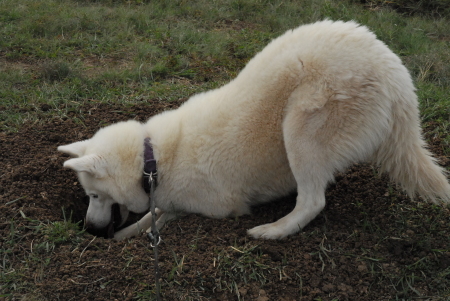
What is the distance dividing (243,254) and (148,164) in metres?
1.03

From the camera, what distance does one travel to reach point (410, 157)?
3762 mm

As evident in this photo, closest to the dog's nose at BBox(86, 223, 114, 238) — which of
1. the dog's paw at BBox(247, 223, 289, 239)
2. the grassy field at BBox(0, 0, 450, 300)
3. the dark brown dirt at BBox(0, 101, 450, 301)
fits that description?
the dark brown dirt at BBox(0, 101, 450, 301)

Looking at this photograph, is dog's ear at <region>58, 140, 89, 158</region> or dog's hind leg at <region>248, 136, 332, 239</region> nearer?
dog's hind leg at <region>248, 136, 332, 239</region>

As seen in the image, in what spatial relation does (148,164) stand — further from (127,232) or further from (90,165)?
(127,232)

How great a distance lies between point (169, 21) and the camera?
808cm

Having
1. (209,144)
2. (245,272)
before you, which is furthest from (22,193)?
(245,272)

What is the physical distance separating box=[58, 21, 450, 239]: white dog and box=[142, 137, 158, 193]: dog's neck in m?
0.05

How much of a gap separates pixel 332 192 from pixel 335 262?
3.24ft

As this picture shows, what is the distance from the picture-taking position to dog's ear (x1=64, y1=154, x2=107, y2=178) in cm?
374

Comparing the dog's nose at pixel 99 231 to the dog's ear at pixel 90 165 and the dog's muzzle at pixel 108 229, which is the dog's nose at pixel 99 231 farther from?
the dog's ear at pixel 90 165

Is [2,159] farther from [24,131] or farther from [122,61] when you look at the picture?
[122,61]

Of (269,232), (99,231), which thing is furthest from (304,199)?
(99,231)

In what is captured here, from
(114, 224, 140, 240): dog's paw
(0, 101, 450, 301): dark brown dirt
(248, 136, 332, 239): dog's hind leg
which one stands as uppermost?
(248, 136, 332, 239): dog's hind leg

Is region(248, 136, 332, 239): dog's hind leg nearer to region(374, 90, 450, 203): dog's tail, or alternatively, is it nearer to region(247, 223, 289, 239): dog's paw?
region(247, 223, 289, 239): dog's paw
